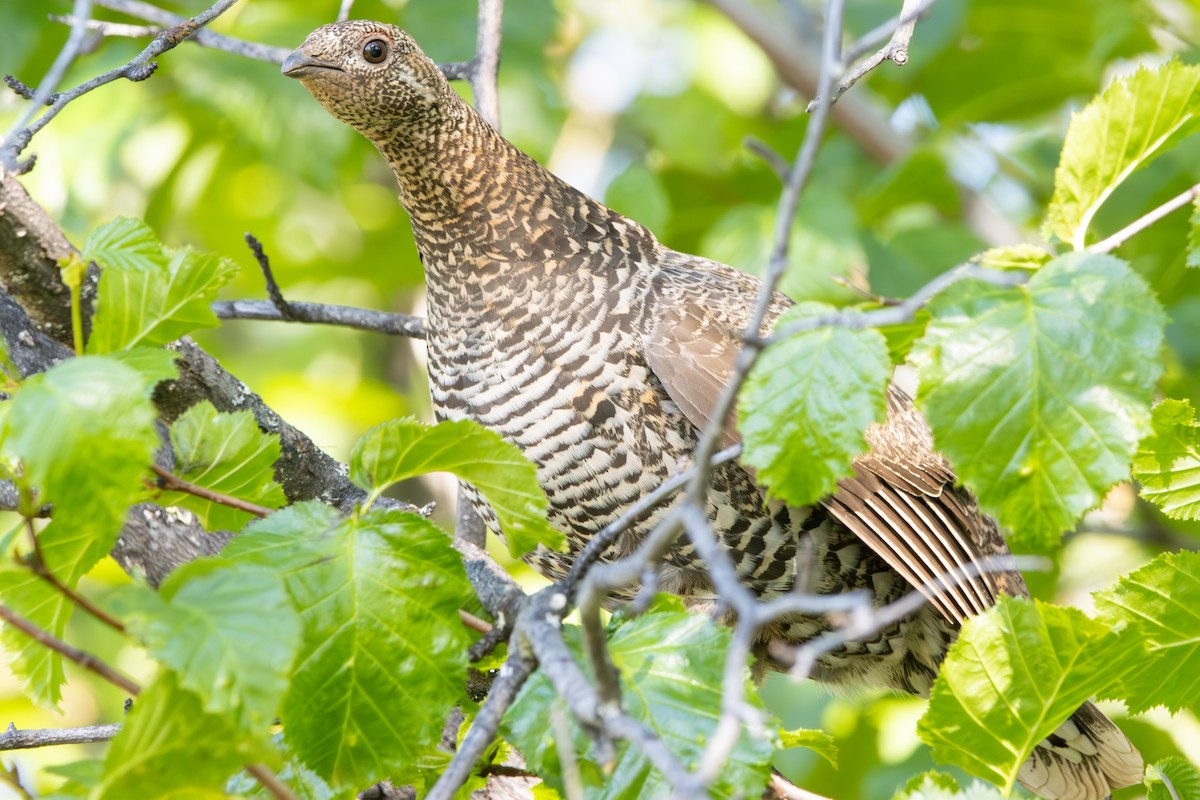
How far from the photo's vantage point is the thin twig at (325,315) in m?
3.33

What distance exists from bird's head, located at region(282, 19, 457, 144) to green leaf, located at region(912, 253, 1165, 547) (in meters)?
1.85

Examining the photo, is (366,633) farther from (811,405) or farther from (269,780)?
(811,405)

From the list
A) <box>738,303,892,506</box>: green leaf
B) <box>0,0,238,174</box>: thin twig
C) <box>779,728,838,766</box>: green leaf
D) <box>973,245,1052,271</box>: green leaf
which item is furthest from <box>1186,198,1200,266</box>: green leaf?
<box>0,0,238,174</box>: thin twig

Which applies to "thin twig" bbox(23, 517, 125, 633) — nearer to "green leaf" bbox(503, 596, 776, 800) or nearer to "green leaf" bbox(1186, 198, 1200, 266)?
"green leaf" bbox(503, 596, 776, 800)

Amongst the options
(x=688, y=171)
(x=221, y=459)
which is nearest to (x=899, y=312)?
(x=221, y=459)

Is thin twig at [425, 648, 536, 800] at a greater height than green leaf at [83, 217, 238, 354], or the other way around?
green leaf at [83, 217, 238, 354]

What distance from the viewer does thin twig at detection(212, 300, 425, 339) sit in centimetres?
333

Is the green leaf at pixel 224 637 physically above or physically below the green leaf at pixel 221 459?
below

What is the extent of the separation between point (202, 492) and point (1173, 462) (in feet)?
5.53

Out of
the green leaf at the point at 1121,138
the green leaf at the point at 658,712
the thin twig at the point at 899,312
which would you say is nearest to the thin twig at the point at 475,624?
the green leaf at the point at 658,712

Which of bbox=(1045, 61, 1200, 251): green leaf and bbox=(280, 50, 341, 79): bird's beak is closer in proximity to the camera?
bbox=(1045, 61, 1200, 251): green leaf

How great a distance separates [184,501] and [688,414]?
1296 mm

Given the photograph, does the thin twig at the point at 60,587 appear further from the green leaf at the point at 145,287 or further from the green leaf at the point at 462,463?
the green leaf at the point at 462,463

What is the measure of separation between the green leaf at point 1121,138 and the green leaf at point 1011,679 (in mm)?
596
